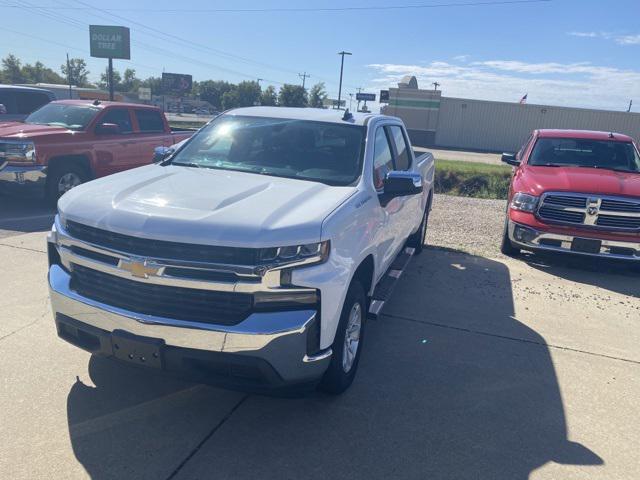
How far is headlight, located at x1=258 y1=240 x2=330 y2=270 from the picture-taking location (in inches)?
112

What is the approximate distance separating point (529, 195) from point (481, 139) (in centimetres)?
3479

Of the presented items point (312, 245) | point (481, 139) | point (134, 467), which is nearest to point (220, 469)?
point (134, 467)

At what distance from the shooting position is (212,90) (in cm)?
12012

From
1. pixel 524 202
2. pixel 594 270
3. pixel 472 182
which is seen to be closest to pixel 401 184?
pixel 524 202

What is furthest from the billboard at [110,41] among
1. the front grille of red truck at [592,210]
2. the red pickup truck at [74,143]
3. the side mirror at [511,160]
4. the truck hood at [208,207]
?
the truck hood at [208,207]

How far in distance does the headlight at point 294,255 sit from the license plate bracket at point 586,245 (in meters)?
5.00

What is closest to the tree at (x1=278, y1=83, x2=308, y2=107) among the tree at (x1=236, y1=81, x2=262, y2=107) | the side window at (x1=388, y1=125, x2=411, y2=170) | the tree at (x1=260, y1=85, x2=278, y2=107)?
the tree at (x1=260, y1=85, x2=278, y2=107)

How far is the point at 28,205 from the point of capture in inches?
374

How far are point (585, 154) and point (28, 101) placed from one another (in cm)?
1182

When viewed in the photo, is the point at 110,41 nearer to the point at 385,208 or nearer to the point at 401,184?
the point at 385,208

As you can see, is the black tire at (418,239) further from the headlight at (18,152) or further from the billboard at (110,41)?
the billboard at (110,41)

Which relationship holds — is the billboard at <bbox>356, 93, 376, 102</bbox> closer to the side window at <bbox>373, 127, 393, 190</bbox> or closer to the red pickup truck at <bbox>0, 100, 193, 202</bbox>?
the red pickup truck at <bbox>0, 100, 193, 202</bbox>

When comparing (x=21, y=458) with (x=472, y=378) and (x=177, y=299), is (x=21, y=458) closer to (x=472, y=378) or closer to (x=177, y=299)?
(x=177, y=299)

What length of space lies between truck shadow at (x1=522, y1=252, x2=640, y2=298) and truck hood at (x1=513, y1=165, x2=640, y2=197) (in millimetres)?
882
